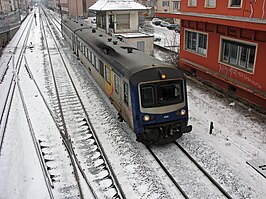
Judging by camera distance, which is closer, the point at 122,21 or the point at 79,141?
the point at 79,141

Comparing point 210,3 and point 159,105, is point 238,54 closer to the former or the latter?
point 210,3

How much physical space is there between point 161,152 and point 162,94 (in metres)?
2.01

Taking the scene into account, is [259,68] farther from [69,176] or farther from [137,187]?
[69,176]

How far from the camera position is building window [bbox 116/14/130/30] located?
27.9 m

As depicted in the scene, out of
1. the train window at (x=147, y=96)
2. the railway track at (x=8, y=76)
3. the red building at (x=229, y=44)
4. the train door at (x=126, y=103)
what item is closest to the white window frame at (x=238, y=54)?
the red building at (x=229, y=44)

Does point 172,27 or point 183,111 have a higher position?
point 172,27

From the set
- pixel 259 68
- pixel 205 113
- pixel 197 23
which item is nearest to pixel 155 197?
pixel 205 113

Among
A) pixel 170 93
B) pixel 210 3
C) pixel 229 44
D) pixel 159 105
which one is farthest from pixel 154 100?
pixel 210 3

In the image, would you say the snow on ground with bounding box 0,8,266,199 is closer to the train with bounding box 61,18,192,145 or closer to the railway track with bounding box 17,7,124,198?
the railway track with bounding box 17,7,124,198

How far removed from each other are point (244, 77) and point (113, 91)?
6.80 m

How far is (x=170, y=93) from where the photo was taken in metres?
9.47

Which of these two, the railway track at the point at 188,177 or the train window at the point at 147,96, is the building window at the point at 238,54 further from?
the train window at the point at 147,96

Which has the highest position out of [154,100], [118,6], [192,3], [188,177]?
[118,6]

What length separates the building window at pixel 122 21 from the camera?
2792 centimetres
